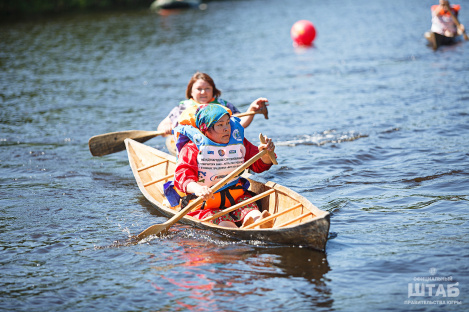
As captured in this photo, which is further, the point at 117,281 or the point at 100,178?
the point at 100,178

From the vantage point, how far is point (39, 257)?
18.7ft

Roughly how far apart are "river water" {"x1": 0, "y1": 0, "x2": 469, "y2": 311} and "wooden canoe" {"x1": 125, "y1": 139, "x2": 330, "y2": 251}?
0.40 ft

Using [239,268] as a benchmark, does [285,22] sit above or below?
above

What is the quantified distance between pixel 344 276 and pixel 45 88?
12.2m

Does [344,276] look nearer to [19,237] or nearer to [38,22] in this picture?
[19,237]

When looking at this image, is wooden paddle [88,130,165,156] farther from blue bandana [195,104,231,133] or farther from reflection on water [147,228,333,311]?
reflection on water [147,228,333,311]

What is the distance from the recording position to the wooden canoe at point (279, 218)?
5102mm

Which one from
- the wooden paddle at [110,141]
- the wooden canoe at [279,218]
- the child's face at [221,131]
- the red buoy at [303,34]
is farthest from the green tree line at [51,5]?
the child's face at [221,131]

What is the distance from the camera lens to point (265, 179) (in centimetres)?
794

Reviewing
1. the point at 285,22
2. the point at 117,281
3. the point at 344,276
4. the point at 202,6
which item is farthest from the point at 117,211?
the point at 202,6

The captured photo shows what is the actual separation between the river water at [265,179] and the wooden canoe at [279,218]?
0.40ft

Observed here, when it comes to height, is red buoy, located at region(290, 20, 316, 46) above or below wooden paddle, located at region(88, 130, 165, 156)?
above

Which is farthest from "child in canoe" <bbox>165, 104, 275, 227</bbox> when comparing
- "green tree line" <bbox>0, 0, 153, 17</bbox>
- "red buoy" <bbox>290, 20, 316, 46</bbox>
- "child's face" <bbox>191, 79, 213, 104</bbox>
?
"green tree line" <bbox>0, 0, 153, 17</bbox>

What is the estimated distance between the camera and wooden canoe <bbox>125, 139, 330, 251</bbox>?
510 cm
